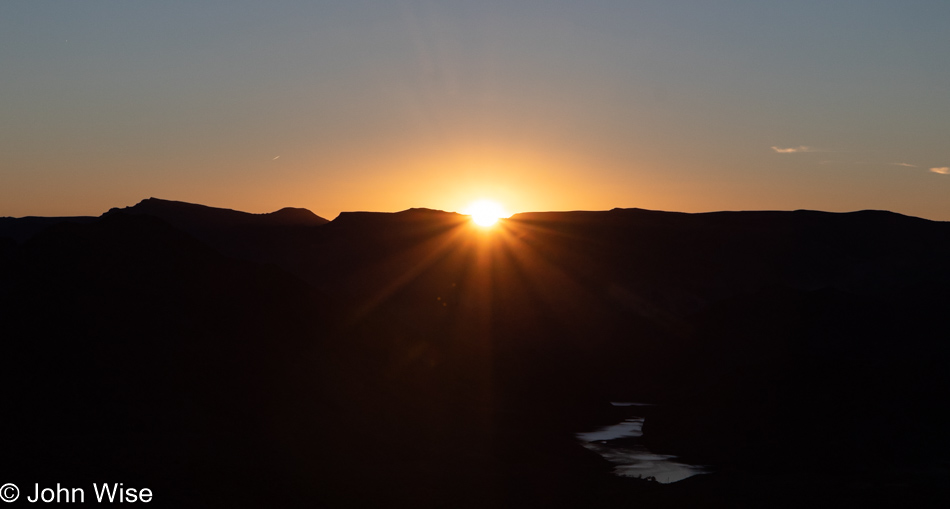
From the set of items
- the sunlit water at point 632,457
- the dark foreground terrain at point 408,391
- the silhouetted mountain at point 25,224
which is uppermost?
the silhouetted mountain at point 25,224

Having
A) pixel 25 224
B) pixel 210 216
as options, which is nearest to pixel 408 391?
pixel 210 216

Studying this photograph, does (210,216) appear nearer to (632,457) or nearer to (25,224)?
(25,224)

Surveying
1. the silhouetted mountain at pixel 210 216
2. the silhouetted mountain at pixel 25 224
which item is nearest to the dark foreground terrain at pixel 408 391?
the silhouetted mountain at pixel 210 216

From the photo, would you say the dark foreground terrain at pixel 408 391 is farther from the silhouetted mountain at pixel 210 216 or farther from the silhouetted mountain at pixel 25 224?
the silhouetted mountain at pixel 25 224

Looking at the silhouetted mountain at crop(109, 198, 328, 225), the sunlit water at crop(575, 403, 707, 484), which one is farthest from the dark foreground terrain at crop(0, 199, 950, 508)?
the silhouetted mountain at crop(109, 198, 328, 225)

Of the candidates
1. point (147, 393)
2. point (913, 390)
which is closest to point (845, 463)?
point (913, 390)

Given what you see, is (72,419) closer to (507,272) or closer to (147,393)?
(147,393)
